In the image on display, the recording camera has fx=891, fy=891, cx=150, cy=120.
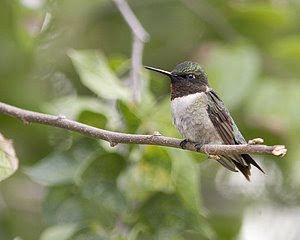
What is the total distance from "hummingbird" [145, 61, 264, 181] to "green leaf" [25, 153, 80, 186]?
583mm

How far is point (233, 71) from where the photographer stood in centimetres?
485

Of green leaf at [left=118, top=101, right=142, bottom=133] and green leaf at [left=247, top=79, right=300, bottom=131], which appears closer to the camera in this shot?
green leaf at [left=118, top=101, right=142, bottom=133]

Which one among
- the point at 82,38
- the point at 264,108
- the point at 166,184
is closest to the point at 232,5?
the point at 264,108

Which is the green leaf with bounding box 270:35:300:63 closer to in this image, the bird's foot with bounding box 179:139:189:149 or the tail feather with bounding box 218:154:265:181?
the tail feather with bounding box 218:154:265:181

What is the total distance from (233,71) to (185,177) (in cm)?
116

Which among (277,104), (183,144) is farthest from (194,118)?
(277,104)

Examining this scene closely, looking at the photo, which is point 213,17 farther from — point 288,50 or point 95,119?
point 95,119

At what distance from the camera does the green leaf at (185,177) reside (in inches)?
150

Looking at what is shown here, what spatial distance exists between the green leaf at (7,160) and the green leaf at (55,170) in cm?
58

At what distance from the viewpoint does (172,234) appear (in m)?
3.97

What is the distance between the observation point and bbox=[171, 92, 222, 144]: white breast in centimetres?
370

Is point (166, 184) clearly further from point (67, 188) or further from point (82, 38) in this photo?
point (82, 38)

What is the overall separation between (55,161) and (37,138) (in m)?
0.91

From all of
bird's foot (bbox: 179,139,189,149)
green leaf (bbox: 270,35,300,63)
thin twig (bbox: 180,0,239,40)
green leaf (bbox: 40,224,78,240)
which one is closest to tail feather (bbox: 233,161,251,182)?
bird's foot (bbox: 179,139,189,149)
